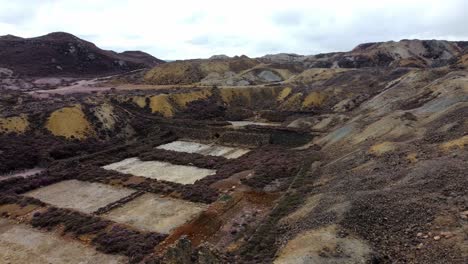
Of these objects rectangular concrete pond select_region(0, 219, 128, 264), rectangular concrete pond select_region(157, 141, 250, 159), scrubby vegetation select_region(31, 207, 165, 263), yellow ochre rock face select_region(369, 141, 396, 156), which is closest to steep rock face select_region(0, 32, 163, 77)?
rectangular concrete pond select_region(157, 141, 250, 159)

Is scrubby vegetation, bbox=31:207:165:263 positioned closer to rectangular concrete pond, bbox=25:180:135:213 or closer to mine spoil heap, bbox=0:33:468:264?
mine spoil heap, bbox=0:33:468:264

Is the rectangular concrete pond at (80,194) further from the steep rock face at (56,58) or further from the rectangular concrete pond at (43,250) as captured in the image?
the steep rock face at (56,58)

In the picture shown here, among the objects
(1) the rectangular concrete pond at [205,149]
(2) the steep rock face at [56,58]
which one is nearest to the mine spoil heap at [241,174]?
(1) the rectangular concrete pond at [205,149]

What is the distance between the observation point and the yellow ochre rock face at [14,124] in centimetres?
4452

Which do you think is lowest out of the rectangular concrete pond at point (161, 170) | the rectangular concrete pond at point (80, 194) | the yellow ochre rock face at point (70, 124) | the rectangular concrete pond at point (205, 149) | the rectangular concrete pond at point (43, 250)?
the rectangular concrete pond at point (43, 250)

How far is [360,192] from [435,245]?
6.65 meters

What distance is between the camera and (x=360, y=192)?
22.3m

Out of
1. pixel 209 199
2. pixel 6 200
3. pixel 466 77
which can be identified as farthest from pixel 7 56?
pixel 466 77

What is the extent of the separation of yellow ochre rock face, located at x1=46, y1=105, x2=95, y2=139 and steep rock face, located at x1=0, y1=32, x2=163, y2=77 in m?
44.7

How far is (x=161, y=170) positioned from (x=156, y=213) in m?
10.9

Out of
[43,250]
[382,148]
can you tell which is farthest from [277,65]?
[43,250]

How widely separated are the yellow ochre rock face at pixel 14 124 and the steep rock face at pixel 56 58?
151 ft

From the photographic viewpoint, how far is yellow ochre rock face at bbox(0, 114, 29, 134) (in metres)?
44.5

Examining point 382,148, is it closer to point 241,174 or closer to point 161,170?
point 241,174
